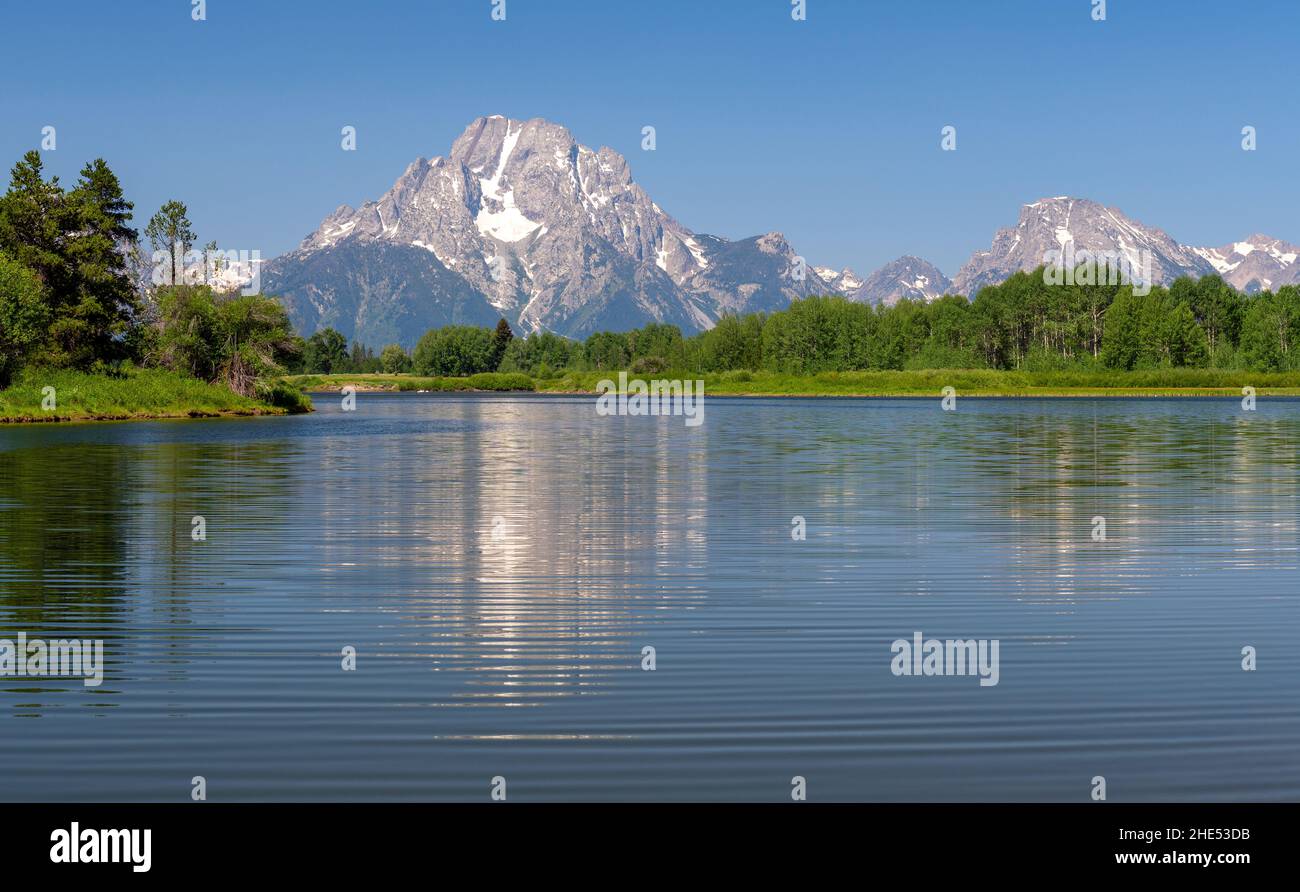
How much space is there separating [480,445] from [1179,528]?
175 ft

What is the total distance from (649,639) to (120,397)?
10635 centimetres

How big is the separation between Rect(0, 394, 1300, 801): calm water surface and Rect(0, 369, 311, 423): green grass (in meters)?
62.4

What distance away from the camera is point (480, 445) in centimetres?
8069

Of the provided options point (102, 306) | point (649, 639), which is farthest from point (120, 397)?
point (649, 639)

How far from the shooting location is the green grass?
102m

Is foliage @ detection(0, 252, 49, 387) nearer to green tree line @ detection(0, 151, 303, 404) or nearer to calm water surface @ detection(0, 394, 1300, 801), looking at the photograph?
green tree line @ detection(0, 151, 303, 404)

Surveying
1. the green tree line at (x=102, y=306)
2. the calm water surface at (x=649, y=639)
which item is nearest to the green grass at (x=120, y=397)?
the green tree line at (x=102, y=306)

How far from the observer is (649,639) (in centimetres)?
1902

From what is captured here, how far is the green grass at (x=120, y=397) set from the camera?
10225cm

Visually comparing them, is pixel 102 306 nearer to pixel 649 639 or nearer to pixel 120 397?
pixel 120 397

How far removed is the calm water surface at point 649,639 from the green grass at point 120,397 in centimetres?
6237
